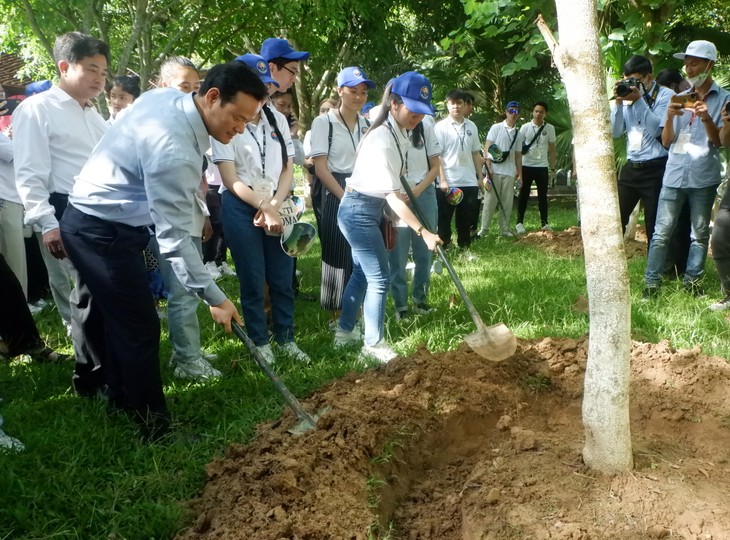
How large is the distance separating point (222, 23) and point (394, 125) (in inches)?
379

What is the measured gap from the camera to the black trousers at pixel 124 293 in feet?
9.57

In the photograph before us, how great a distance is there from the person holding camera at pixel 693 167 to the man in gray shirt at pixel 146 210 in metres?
3.70

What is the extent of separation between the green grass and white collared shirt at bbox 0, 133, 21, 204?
1058mm

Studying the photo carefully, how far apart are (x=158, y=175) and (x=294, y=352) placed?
5.99ft

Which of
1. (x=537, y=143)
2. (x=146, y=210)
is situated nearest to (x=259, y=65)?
(x=146, y=210)

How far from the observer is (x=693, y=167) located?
16.6 feet

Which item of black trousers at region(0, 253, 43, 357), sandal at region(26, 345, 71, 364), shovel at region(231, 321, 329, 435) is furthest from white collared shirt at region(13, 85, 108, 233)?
shovel at region(231, 321, 329, 435)

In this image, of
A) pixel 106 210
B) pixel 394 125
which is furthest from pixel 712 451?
pixel 106 210

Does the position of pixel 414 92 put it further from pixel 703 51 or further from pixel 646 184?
pixel 646 184

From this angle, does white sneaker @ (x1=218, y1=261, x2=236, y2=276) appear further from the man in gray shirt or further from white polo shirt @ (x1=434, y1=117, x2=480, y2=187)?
the man in gray shirt

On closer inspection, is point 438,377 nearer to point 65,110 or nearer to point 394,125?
point 394,125

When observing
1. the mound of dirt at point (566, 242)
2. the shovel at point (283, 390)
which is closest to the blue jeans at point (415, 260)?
the shovel at point (283, 390)

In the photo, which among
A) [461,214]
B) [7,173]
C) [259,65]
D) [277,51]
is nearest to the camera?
[259,65]

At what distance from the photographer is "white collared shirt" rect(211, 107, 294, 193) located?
12.7ft
